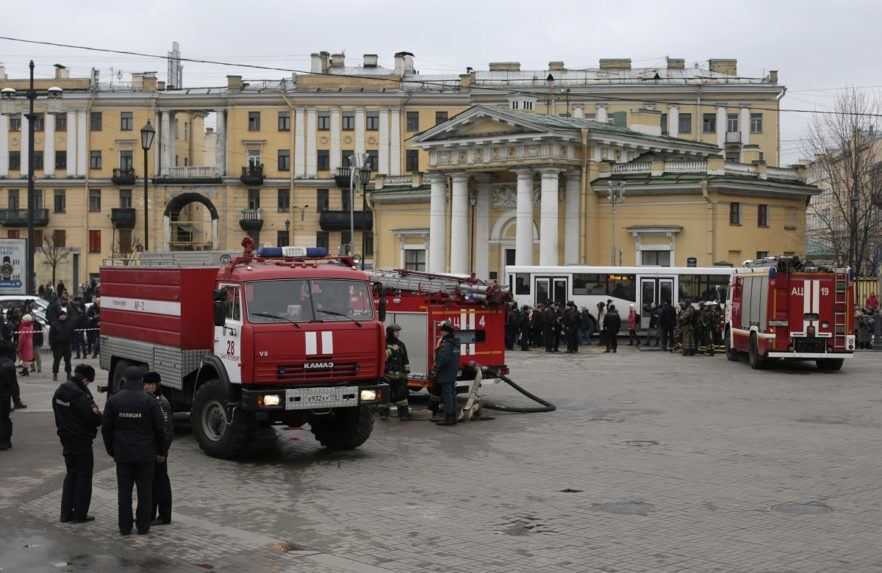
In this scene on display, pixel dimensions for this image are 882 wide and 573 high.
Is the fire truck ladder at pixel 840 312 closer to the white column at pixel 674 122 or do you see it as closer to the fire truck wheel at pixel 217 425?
the fire truck wheel at pixel 217 425

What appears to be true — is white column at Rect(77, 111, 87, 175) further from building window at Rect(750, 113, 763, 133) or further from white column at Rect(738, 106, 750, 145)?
building window at Rect(750, 113, 763, 133)

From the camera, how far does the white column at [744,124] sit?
8400 centimetres

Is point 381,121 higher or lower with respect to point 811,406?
higher

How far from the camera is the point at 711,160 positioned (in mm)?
57750

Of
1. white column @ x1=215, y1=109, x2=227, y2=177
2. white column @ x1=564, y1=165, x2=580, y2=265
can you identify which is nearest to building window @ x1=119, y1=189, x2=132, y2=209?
white column @ x1=215, y1=109, x2=227, y2=177

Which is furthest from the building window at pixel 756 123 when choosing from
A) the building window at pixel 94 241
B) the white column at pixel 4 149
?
the white column at pixel 4 149

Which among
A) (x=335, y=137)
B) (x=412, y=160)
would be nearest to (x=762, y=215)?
(x=412, y=160)

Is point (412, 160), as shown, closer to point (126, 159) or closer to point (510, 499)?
point (126, 159)

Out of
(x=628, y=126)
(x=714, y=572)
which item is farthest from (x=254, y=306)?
(x=628, y=126)

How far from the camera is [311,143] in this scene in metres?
85.4

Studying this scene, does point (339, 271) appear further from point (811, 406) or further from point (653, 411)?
point (811, 406)

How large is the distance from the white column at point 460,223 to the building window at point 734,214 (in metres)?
13.6

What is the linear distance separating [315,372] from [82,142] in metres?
74.4

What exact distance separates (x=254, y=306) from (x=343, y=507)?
3983 mm
